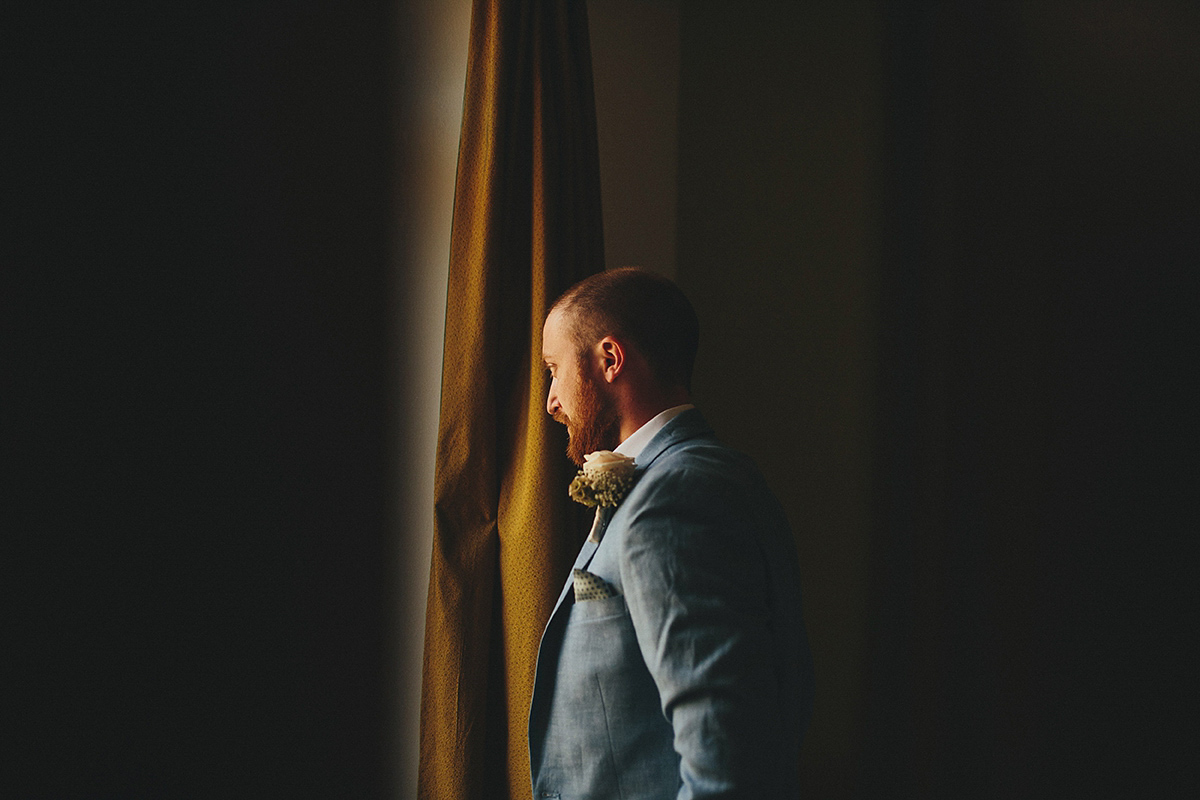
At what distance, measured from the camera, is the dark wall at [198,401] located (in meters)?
1.34

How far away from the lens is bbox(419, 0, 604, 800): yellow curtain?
57.9 inches

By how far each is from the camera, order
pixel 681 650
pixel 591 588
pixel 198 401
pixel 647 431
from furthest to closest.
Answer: pixel 198 401 → pixel 647 431 → pixel 591 588 → pixel 681 650

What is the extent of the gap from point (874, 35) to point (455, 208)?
1.27m

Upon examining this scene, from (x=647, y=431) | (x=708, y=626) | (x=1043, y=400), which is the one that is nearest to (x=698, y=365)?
(x=1043, y=400)

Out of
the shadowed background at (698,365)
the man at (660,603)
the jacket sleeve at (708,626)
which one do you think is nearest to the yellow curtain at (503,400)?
the shadowed background at (698,365)

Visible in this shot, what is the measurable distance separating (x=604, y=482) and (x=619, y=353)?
0.18 metres

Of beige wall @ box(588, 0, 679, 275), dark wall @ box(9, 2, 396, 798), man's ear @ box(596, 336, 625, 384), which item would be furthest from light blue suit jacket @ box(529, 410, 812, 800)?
beige wall @ box(588, 0, 679, 275)

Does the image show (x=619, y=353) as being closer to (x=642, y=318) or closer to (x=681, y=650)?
(x=642, y=318)

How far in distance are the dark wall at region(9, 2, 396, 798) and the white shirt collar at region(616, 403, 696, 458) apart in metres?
0.78

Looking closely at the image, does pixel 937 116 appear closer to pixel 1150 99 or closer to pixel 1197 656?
pixel 1150 99

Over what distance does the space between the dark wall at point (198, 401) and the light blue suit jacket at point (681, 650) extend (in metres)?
0.78

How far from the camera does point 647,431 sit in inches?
40.1

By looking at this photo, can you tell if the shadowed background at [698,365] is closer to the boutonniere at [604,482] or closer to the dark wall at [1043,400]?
the dark wall at [1043,400]

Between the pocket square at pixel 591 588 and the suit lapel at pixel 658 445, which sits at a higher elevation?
the suit lapel at pixel 658 445
